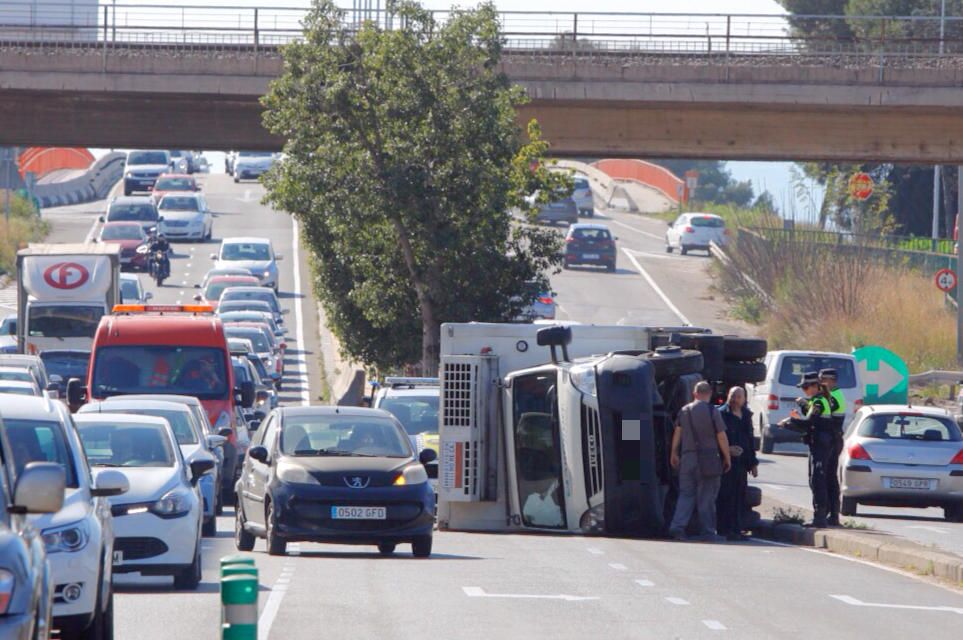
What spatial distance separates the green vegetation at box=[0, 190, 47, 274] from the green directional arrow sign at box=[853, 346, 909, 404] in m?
38.0

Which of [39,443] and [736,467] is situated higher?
[39,443]

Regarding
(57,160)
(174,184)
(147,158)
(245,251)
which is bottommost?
(245,251)

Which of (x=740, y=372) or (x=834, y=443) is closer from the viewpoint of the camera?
(x=834, y=443)

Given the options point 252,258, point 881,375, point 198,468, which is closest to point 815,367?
point 881,375

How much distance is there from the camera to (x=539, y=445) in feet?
65.1

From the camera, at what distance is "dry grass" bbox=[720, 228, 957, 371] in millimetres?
49594

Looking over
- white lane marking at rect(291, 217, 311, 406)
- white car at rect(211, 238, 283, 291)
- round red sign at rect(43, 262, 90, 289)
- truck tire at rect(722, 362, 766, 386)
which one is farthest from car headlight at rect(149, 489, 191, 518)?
white car at rect(211, 238, 283, 291)

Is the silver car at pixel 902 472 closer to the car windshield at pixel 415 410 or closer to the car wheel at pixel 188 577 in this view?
the car windshield at pixel 415 410

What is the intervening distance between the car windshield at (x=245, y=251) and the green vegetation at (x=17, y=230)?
9197mm

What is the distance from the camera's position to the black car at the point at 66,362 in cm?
3306

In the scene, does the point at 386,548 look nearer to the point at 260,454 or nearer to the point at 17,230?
the point at 260,454

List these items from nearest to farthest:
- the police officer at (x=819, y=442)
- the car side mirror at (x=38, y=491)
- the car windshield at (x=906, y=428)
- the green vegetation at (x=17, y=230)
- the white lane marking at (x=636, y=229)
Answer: the car side mirror at (x=38, y=491), the police officer at (x=819, y=442), the car windshield at (x=906, y=428), the green vegetation at (x=17, y=230), the white lane marking at (x=636, y=229)

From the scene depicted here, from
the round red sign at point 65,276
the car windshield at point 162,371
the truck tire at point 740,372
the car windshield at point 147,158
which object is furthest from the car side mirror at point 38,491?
the car windshield at point 147,158

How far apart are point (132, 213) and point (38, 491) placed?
194 feet
